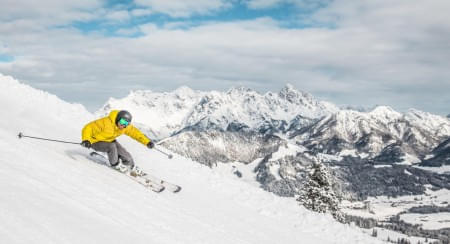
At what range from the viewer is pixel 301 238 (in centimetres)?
1584

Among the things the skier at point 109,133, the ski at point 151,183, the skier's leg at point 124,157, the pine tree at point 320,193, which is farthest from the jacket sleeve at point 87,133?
the pine tree at point 320,193

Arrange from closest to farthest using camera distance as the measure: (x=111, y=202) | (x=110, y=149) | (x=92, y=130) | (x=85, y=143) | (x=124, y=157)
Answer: (x=111, y=202) < (x=85, y=143) < (x=92, y=130) < (x=110, y=149) < (x=124, y=157)

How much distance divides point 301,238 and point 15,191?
34.7 feet

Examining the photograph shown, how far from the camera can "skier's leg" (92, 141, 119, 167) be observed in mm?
15195

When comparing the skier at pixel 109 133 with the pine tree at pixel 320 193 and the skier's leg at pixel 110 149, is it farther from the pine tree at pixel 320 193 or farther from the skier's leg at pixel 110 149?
the pine tree at pixel 320 193

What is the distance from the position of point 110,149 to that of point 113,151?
5.2 inches

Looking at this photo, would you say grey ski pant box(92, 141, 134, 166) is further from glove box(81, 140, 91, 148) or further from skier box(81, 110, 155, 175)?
glove box(81, 140, 91, 148)

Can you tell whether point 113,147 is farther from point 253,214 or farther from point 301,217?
point 301,217

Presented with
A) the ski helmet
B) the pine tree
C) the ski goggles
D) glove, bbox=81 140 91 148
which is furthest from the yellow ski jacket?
the pine tree

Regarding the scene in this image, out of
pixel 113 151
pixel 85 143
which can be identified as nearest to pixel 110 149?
pixel 113 151

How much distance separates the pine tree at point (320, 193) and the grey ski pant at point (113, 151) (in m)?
29.9

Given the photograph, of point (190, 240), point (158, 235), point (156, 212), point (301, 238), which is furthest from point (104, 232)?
point (301, 238)

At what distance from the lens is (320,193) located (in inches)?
1693

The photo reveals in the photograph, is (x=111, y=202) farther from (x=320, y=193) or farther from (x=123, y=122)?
(x=320, y=193)
